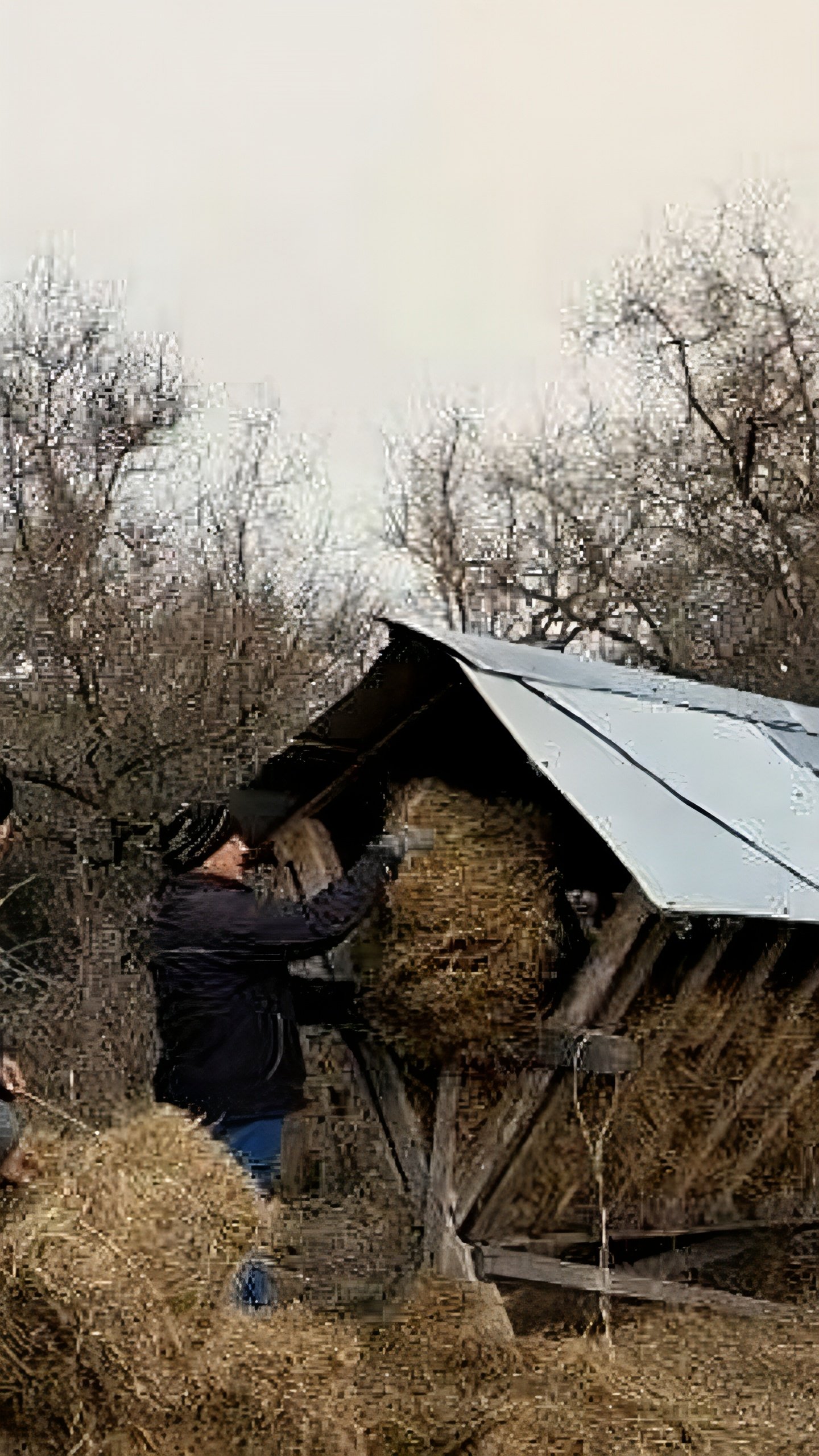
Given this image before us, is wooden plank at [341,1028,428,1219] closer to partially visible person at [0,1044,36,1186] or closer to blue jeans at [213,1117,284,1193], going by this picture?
blue jeans at [213,1117,284,1193]

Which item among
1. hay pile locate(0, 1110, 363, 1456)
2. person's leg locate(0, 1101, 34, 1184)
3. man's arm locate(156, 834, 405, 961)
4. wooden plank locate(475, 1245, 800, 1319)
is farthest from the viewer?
man's arm locate(156, 834, 405, 961)

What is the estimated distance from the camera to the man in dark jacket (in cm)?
637

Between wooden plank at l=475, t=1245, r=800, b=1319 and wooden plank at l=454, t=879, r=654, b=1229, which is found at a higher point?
wooden plank at l=454, t=879, r=654, b=1229

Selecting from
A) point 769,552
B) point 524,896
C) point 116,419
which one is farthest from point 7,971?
point 769,552

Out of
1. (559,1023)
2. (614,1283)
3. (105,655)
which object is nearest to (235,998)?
(559,1023)

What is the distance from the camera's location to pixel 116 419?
15.0 meters

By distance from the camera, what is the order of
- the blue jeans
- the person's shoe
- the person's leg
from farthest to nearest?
1. the blue jeans
2. the person's shoe
3. the person's leg

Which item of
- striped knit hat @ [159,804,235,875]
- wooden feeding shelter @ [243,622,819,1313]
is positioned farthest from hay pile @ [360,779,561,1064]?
striped knit hat @ [159,804,235,875]

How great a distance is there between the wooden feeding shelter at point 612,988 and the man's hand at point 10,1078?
2.07 meters

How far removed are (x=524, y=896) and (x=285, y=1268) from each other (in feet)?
6.37

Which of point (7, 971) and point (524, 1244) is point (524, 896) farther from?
point (7, 971)

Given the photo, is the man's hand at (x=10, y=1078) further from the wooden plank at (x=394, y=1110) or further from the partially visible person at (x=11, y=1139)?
the wooden plank at (x=394, y=1110)

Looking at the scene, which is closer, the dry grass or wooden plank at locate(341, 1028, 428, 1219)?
the dry grass

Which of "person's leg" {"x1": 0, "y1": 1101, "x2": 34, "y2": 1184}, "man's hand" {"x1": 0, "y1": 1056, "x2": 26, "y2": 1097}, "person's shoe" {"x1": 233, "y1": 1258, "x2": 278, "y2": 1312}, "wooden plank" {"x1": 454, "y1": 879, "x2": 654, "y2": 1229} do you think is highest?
"man's hand" {"x1": 0, "y1": 1056, "x2": 26, "y2": 1097}
